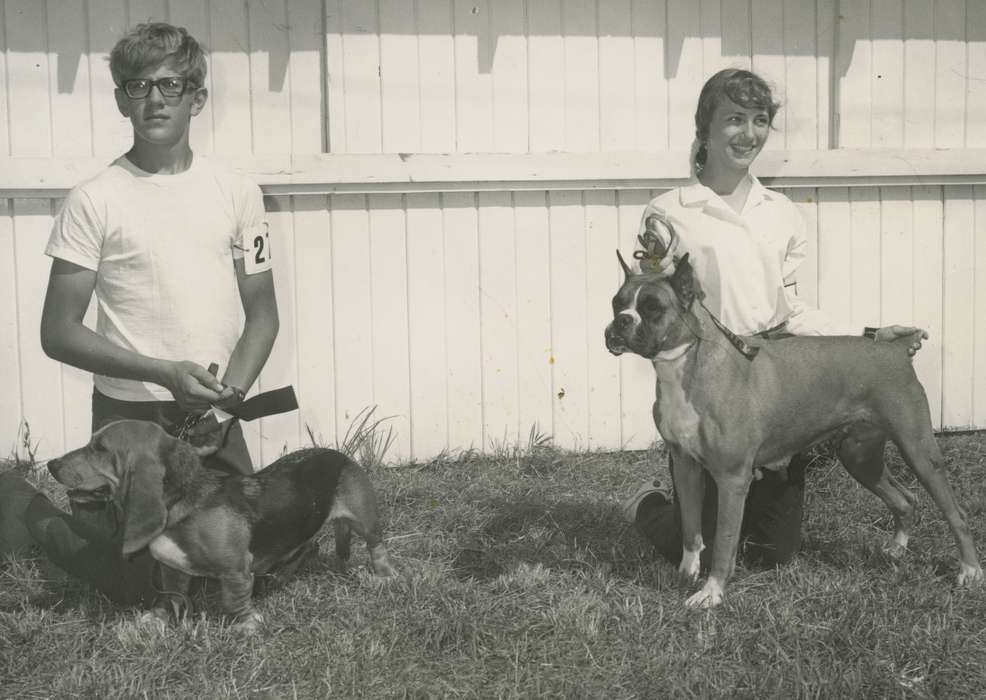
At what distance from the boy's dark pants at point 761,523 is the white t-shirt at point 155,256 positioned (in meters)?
2.04

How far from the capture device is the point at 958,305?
7.35 meters

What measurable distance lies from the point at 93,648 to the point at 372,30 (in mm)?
3930

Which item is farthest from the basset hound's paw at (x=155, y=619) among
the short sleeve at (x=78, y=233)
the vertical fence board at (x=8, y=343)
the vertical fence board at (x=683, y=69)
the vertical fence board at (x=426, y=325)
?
the vertical fence board at (x=683, y=69)

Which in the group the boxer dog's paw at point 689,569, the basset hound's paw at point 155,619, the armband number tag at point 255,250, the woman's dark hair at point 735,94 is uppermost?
the woman's dark hair at point 735,94

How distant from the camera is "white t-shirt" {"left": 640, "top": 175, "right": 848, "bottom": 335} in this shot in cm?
469

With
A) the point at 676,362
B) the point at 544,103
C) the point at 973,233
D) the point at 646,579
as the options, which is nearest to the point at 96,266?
the point at 676,362

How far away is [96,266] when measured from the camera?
4387 mm

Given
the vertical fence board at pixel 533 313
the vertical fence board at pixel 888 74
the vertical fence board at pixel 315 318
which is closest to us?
the vertical fence board at pixel 315 318

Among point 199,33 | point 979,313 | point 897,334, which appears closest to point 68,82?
point 199,33

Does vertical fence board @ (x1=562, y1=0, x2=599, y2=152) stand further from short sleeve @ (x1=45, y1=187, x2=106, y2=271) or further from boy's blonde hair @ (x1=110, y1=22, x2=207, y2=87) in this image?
short sleeve @ (x1=45, y1=187, x2=106, y2=271)

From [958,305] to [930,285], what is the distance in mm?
240

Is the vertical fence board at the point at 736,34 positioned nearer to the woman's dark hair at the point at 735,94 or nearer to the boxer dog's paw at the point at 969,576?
the woman's dark hair at the point at 735,94

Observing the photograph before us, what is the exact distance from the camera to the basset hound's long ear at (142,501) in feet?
12.7

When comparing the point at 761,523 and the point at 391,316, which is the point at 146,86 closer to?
the point at 391,316
